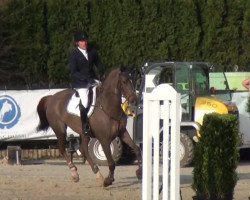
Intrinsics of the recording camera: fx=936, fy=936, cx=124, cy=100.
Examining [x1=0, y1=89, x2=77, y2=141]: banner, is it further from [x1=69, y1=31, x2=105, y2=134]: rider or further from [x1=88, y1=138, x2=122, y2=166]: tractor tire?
[x1=69, y1=31, x2=105, y2=134]: rider

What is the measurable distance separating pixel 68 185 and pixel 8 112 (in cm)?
889

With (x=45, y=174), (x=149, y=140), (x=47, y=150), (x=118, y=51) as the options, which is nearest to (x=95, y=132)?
(x=45, y=174)

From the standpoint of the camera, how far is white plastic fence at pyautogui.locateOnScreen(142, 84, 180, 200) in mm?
10695

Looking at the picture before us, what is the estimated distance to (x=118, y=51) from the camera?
33125 millimetres

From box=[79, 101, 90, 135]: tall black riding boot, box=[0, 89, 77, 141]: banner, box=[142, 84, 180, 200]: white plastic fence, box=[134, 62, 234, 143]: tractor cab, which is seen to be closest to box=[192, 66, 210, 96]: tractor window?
box=[134, 62, 234, 143]: tractor cab

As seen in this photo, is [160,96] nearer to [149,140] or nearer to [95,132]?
[149,140]

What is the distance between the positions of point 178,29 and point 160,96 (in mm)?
22715

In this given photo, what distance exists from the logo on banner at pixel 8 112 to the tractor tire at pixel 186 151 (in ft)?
18.4

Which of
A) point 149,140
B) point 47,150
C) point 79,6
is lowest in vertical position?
point 47,150

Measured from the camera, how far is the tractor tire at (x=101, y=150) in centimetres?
2375

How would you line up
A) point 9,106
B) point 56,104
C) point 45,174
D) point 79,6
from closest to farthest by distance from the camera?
point 56,104, point 45,174, point 9,106, point 79,6

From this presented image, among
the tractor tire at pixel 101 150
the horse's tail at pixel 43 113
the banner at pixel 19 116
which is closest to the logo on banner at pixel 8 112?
the banner at pixel 19 116

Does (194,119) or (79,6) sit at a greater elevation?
(79,6)

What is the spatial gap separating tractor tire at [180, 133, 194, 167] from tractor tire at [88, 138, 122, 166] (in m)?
1.73
